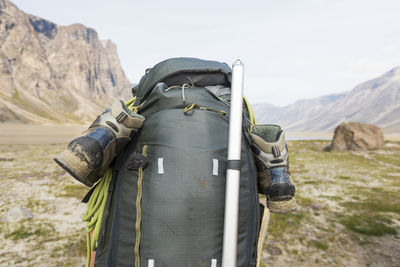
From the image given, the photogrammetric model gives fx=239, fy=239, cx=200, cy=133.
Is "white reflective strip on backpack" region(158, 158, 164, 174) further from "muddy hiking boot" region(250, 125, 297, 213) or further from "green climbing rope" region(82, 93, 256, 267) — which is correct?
"muddy hiking boot" region(250, 125, 297, 213)

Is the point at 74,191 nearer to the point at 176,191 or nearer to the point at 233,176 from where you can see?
the point at 176,191

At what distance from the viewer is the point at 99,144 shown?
1.81m

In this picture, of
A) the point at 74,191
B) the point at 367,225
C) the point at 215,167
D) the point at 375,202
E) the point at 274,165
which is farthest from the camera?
the point at 74,191

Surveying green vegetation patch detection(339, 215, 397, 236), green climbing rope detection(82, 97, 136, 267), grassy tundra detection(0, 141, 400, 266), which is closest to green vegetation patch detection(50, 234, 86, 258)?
grassy tundra detection(0, 141, 400, 266)

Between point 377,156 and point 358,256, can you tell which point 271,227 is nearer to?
point 358,256

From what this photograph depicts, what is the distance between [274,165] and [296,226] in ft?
17.5

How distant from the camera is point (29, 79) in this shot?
138375 mm

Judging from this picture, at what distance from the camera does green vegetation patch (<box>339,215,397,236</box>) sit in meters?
6.20

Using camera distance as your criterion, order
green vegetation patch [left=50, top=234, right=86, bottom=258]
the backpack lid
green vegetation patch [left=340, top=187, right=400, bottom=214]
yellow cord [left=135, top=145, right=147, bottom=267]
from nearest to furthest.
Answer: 1. yellow cord [left=135, top=145, right=147, bottom=267]
2. the backpack lid
3. green vegetation patch [left=50, top=234, right=86, bottom=258]
4. green vegetation patch [left=340, top=187, right=400, bottom=214]

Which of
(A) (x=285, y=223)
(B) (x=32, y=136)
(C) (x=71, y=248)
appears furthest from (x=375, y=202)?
(B) (x=32, y=136)

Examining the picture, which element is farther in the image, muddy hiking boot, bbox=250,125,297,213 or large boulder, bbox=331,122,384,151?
large boulder, bbox=331,122,384,151

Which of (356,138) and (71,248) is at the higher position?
(71,248)

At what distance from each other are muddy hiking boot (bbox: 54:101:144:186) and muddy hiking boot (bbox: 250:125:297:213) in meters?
1.04

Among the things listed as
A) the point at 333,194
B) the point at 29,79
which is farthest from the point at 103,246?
Result: the point at 29,79
